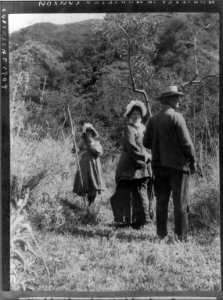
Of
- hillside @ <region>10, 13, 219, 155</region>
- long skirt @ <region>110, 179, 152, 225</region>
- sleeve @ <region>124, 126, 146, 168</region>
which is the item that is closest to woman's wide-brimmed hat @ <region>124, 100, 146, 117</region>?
hillside @ <region>10, 13, 219, 155</region>

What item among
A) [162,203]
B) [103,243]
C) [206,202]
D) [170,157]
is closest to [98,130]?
[170,157]

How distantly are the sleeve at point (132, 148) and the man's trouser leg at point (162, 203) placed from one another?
0.22m

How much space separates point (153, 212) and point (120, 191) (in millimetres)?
364

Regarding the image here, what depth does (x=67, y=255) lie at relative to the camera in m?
5.81

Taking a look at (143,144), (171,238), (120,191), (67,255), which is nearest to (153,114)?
(143,144)

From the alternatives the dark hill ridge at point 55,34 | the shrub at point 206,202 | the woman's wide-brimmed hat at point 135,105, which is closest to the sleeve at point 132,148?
the woman's wide-brimmed hat at point 135,105

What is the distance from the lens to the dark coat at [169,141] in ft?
18.8

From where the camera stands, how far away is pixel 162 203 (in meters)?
5.82

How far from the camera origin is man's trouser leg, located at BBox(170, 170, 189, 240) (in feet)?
19.0

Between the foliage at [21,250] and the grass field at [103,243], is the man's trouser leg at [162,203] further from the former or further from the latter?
the foliage at [21,250]

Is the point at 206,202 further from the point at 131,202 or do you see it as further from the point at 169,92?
the point at 169,92

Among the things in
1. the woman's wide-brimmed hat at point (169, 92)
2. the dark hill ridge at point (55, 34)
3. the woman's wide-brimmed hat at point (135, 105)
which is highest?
the dark hill ridge at point (55, 34)

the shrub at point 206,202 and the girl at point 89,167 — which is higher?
the girl at point 89,167

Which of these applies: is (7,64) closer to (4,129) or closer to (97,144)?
(4,129)
